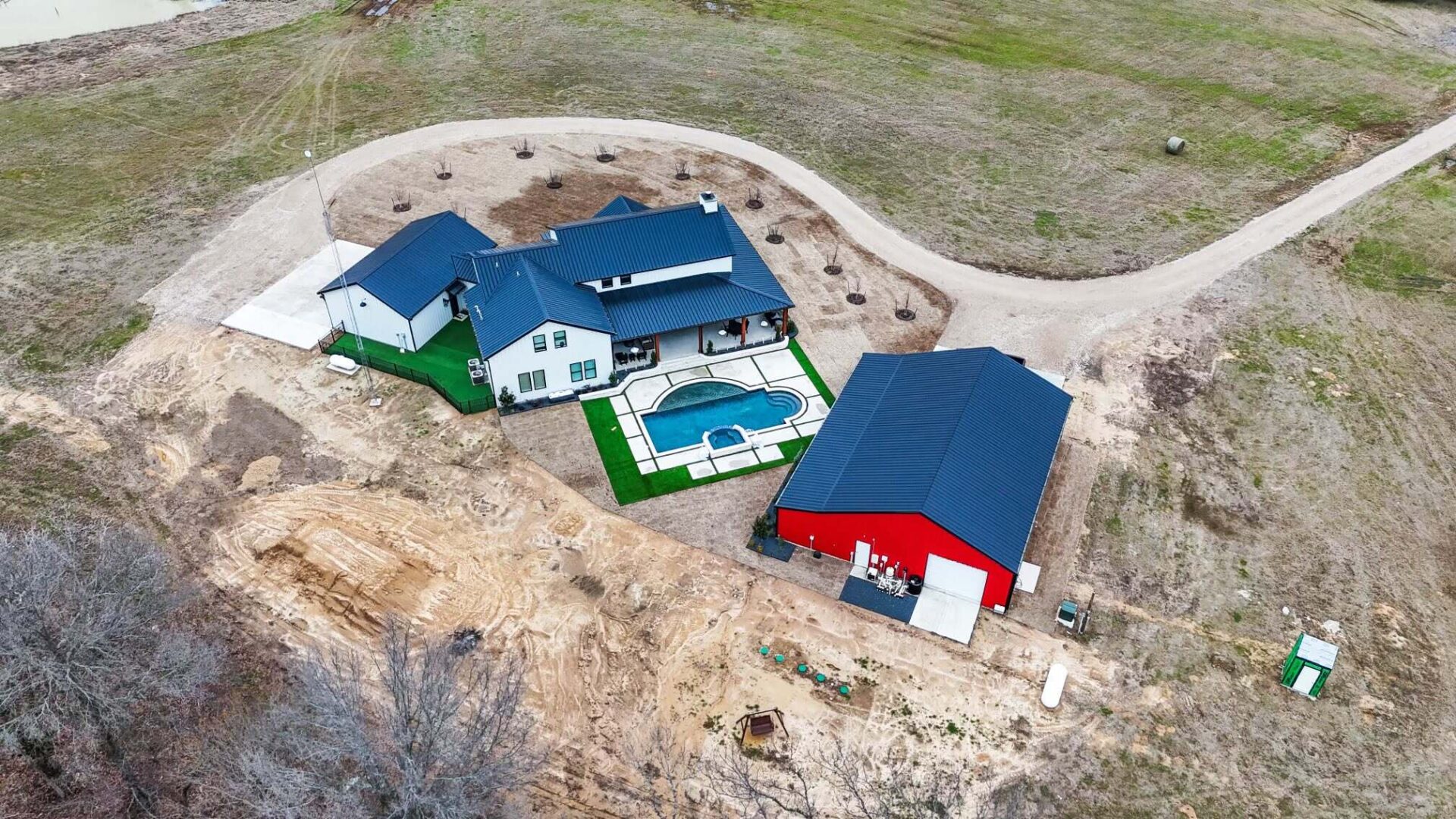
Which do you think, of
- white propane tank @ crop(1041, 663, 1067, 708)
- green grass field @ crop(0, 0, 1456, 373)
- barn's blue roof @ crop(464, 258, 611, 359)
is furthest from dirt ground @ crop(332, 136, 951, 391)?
white propane tank @ crop(1041, 663, 1067, 708)

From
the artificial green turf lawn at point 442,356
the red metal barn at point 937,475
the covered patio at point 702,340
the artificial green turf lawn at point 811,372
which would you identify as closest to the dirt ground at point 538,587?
the artificial green turf lawn at point 442,356

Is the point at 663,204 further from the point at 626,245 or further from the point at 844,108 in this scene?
the point at 844,108

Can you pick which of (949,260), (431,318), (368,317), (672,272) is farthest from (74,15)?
(949,260)

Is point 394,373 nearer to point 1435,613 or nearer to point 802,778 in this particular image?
point 802,778

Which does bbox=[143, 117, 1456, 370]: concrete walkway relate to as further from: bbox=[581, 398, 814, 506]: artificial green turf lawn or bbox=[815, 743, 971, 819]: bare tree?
bbox=[815, 743, 971, 819]: bare tree

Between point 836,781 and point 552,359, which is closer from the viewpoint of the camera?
point 836,781
